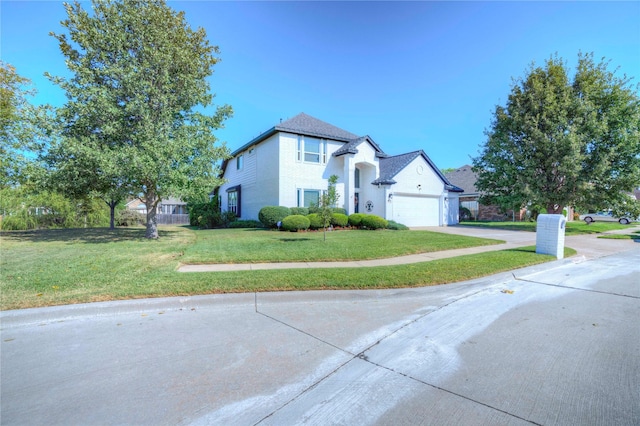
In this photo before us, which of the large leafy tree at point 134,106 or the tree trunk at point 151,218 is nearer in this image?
the large leafy tree at point 134,106

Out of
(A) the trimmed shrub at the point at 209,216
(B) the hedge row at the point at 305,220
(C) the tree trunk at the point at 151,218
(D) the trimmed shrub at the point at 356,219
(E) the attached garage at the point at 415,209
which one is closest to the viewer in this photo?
(C) the tree trunk at the point at 151,218

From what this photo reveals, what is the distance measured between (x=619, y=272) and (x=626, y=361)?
6038 millimetres

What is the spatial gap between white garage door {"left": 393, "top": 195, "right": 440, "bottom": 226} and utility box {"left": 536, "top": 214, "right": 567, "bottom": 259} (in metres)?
11.2

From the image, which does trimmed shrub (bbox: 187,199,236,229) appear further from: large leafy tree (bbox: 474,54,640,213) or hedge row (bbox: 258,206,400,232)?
large leafy tree (bbox: 474,54,640,213)

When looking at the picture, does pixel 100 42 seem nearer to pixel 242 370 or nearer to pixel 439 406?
pixel 242 370

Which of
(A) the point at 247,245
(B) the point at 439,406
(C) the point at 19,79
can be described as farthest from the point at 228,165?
(B) the point at 439,406

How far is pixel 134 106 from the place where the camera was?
11.2 metres

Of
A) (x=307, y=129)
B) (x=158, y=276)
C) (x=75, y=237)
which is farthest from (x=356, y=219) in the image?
(x=75, y=237)

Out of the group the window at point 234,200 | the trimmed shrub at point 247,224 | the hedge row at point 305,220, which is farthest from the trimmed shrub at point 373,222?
the window at point 234,200

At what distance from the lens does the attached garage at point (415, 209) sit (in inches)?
802

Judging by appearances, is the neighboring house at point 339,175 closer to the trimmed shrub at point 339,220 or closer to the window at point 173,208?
the trimmed shrub at point 339,220

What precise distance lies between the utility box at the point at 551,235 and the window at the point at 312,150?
12903mm

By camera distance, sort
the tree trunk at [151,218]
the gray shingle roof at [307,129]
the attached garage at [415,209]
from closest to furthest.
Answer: the tree trunk at [151,218]
the gray shingle roof at [307,129]
the attached garage at [415,209]

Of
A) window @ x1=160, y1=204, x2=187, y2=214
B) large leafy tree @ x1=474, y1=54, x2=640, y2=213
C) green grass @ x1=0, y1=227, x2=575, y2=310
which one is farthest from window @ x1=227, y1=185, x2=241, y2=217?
window @ x1=160, y1=204, x2=187, y2=214
